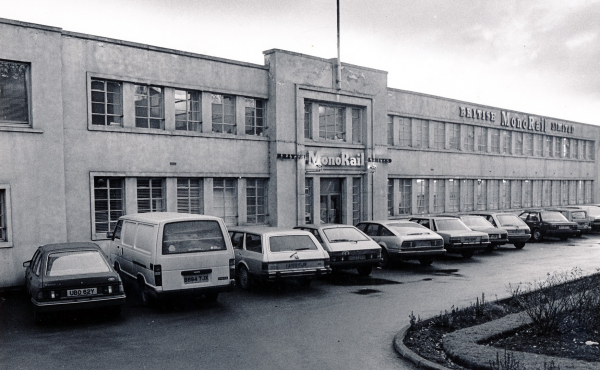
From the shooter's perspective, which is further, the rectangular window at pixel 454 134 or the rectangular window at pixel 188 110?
the rectangular window at pixel 454 134

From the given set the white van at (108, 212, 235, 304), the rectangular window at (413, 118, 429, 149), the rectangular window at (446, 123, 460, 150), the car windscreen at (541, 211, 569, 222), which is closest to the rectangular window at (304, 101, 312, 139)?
the rectangular window at (413, 118, 429, 149)

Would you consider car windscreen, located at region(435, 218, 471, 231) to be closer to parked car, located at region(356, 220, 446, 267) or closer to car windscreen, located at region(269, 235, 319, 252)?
parked car, located at region(356, 220, 446, 267)

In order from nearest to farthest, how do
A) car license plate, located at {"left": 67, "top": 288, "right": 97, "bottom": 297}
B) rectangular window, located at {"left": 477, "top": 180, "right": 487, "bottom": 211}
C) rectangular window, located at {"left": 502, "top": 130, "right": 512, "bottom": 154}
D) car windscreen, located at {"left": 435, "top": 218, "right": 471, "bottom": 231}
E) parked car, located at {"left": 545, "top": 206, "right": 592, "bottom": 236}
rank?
1. car license plate, located at {"left": 67, "top": 288, "right": 97, "bottom": 297}
2. car windscreen, located at {"left": 435, "top": 218, "right": 471, "bottom": 231}
3. parked car, located at {"left": 545, "top": 206, "right": 592, "bottom": 236}
4. rectangular window, located at {"left": 477, "top": 180, "right": 487, "bottom": 211}
5. rectangular window, located at {"left": 502, "top": 130, "right": 512, "bottom": 154}

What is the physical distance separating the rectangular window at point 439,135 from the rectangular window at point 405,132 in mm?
2326

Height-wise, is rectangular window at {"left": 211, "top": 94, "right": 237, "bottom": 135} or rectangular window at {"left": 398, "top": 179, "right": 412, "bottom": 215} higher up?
rectangular window at {"left": 211, "top": 94, "right": 237, "bottom": 135}

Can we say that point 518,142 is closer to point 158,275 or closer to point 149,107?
point 149,107

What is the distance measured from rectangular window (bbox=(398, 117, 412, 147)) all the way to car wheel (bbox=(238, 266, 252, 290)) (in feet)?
51.0

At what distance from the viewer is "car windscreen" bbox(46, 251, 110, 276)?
9703mm

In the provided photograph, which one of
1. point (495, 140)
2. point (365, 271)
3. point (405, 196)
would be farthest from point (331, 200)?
point (495, 140)

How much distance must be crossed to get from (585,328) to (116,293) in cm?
809

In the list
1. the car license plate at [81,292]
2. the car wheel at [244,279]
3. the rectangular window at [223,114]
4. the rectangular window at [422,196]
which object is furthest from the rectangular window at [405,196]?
the car license plate at [81,292]

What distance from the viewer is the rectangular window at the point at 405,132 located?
26.9 meters

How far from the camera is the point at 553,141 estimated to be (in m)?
38.7

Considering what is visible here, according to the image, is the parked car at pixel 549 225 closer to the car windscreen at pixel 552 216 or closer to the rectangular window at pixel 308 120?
the car windscreen at pixel 552 216
